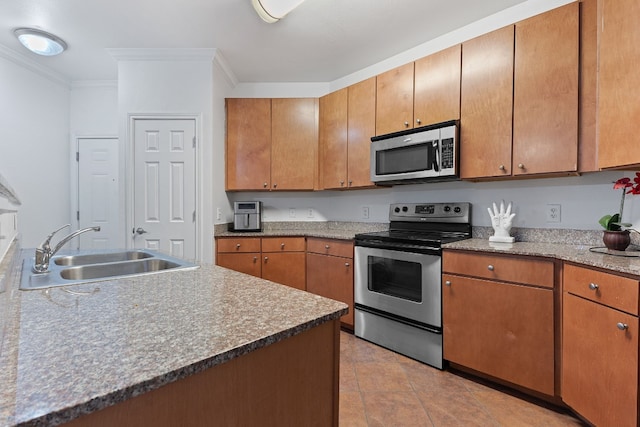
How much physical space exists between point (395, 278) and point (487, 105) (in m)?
1.36

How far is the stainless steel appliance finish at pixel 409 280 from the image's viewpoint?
224 centimetres

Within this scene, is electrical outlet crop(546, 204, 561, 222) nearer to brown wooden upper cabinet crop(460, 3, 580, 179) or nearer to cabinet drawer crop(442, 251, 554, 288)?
brown wooden upper cabinet crop(460, 3, 580, 179)

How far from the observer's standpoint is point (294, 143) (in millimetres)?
3363

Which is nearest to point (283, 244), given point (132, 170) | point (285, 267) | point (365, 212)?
point (285, 267)

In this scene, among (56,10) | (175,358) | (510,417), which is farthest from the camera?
(56,10)

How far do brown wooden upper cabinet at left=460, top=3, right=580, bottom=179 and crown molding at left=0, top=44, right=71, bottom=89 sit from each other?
12.9ft

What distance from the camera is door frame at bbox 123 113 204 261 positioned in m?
2.99

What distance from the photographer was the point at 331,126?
3.23 metres

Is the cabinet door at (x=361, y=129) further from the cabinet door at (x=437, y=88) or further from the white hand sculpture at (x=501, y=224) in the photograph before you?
the white hand sculpture at (x=501, y=224)

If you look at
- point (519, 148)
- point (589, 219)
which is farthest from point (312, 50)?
point (589, 219)

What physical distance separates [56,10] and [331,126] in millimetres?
2273

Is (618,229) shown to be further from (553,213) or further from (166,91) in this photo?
(166,91)

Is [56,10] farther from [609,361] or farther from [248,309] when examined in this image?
[609,361]

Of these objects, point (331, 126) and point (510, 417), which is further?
point (331, 126)
